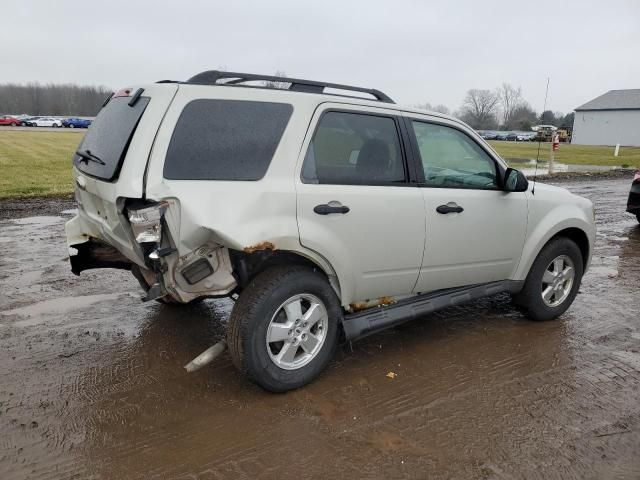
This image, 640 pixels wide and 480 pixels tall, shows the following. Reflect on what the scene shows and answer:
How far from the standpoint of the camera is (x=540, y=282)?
4852mm

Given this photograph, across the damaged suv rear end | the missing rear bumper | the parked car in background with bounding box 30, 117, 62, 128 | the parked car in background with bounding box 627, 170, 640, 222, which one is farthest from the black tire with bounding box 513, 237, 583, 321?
the parked car in background with bounding box 30, 117, 62, 128

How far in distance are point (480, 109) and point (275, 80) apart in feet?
341

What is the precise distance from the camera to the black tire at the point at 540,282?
4.82 metres

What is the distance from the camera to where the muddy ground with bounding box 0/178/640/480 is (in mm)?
2891

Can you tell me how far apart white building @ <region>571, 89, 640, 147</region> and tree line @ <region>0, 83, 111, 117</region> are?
7476 centimetres

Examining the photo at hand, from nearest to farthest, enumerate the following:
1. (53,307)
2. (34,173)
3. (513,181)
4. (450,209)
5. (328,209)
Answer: (328,209)
(450,209)
(513,181)
(53,307)
(34,173)

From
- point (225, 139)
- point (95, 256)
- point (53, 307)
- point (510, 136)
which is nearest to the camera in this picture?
point (225, 139)

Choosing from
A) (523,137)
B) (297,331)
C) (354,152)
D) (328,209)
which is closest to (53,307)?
(297,331)

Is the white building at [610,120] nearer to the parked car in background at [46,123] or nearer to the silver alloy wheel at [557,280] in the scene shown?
the parked car in background at [46,123]

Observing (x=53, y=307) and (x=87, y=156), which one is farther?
(x=53, y=307)

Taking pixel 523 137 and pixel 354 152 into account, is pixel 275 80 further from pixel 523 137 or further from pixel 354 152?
pixel 523 137

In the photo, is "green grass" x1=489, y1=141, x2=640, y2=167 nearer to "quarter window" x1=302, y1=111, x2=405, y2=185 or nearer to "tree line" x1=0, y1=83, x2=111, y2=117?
"quarter window" x1=302, y1=111, x2=405, y2=185

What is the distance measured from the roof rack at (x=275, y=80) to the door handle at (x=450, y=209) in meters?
0.94

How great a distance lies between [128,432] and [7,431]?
0.71 m
